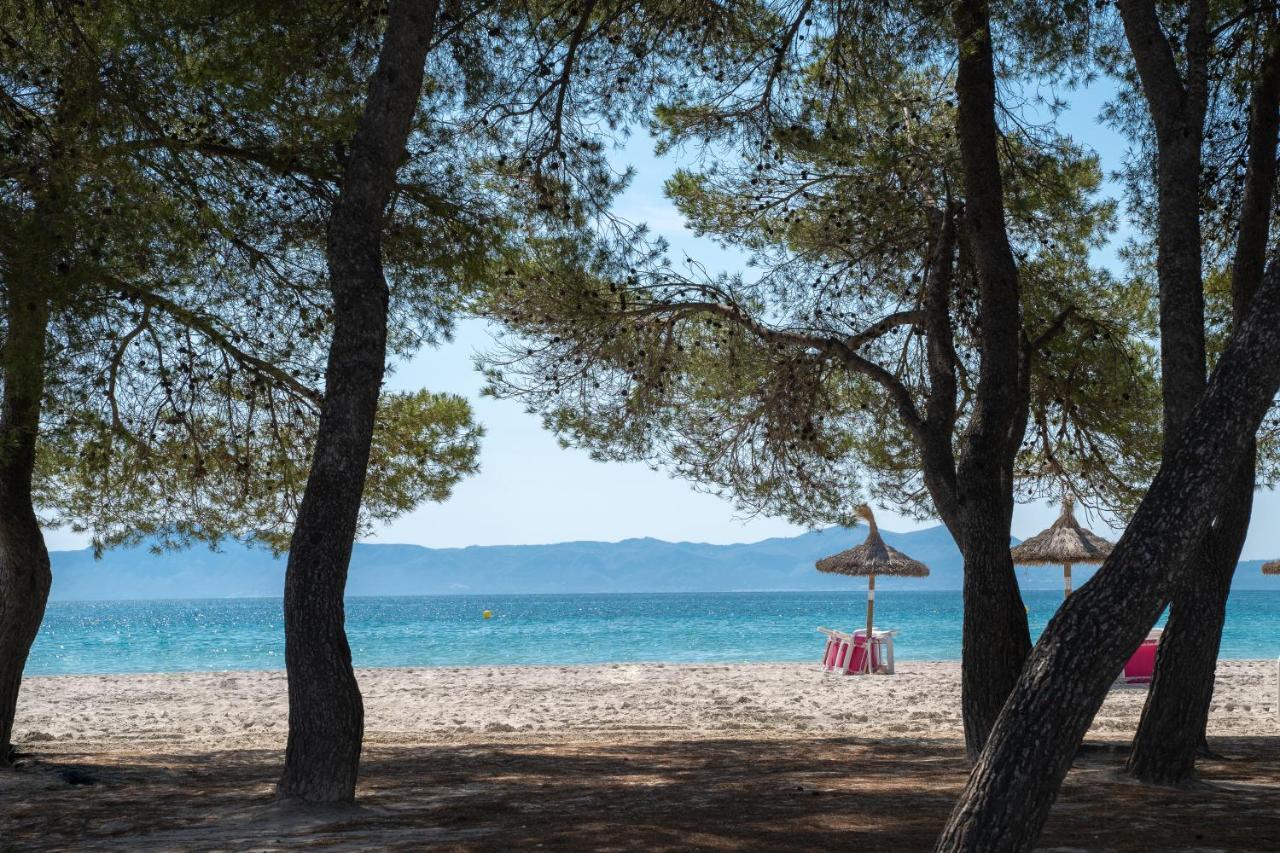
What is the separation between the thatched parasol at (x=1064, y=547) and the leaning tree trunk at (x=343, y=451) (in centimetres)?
1374

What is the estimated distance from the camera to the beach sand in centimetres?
454

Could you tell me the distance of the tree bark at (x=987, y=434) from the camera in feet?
20.9

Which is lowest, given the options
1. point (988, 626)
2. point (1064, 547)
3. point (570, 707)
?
point (570, 707)

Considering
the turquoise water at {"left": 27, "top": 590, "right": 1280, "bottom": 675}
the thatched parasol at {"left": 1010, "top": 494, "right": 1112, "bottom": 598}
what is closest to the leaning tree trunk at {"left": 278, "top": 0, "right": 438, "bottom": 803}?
the thatched parasol at {"left": 1010, "top": 494, "right": 1112, "bottom": 598}

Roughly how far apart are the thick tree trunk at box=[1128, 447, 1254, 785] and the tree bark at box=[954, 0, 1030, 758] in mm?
720

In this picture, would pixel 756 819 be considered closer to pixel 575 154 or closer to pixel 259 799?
pixel 259 799

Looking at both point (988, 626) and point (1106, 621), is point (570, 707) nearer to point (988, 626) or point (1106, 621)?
point (988, 626)

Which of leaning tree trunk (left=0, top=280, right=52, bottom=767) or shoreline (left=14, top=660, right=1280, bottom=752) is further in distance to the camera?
shoreline (left=14, top=660, right=1280, bottom=752)

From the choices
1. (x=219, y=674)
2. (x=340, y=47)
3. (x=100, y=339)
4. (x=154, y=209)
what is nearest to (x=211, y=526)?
(x=100, y=339)

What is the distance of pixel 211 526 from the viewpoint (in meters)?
8.71

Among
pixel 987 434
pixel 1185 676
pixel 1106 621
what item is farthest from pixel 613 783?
pixel 1106 621

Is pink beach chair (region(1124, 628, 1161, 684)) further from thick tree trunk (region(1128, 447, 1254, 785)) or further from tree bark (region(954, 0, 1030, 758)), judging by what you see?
thick tree trunk (region(1128, 447, 1254, 785))

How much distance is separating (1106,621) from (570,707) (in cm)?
1138

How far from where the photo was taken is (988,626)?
6383 mm
